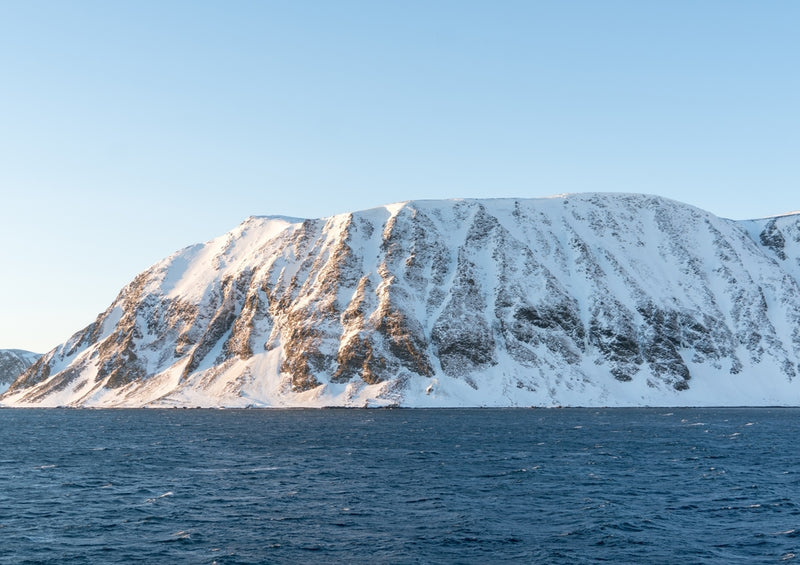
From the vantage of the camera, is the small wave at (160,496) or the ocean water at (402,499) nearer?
the ocean water at (402,499)

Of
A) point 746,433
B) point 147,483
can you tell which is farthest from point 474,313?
point 147,483

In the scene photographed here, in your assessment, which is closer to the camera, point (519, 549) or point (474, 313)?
point (519, 549)

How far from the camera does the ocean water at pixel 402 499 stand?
35.5 metres

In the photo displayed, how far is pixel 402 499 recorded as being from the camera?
4872 centimetres

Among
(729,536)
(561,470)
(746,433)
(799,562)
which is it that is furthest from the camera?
(746,433)

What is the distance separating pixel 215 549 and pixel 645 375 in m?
169

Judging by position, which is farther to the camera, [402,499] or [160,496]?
[160,496]

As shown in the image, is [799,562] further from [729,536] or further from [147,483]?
[147,483]

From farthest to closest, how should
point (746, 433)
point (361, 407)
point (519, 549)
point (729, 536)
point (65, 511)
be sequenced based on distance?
point (361, 407), point (746, 433), point (65, 511), point (729, 536), point (519, 549)

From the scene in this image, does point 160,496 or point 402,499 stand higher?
point 160,496

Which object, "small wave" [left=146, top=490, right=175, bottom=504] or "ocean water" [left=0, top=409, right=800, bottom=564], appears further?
"small wave" [left=146, top=490, right=175, bottom=504]

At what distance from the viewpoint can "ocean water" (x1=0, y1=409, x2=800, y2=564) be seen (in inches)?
1398

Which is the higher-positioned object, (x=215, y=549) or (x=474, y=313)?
(x=474, y=313)

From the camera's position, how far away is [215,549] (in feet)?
116
